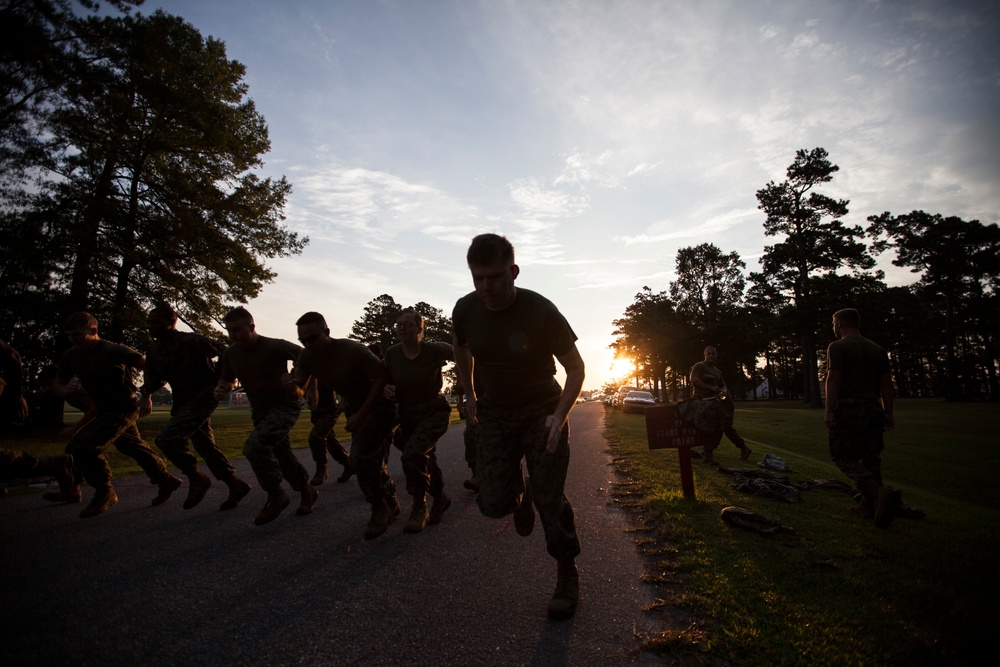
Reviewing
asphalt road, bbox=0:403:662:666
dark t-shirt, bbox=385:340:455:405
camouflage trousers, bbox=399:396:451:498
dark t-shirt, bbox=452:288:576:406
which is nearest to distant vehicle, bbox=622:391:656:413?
asphalt road, bbox=0:403:662:666

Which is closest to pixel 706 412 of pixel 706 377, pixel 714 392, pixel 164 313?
pixel 714 392

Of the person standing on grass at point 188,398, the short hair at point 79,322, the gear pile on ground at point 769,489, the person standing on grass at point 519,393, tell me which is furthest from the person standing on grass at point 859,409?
the short hair at point 79,322

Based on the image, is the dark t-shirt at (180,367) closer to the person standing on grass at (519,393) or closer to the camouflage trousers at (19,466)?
the camouflage trousers at (19,466)

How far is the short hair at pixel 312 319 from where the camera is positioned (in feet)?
15.9

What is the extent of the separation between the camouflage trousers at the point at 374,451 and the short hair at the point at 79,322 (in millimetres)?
3239

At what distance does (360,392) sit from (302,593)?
2427 millimetres

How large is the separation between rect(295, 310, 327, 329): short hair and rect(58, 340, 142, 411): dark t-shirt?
2.07 meters

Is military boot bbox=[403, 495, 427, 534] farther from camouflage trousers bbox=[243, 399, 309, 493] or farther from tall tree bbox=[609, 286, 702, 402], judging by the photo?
tall tree bbox=[609, 286, 702, 402]

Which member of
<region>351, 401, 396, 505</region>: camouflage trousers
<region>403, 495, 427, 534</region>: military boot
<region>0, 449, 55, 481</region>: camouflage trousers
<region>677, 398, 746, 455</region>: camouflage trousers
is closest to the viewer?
<region>403, 495, 427, 534</region>: military boot

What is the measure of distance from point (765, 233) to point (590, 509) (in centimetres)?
4152

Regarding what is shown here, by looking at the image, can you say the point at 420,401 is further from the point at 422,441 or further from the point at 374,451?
the point at 374,451

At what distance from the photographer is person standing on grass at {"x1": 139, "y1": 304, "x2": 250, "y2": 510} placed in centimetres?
527

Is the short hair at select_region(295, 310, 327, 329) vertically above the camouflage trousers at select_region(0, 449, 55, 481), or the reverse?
the short hair at select_region(295, 310, 327, 329)

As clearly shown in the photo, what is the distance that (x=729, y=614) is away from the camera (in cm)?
264
